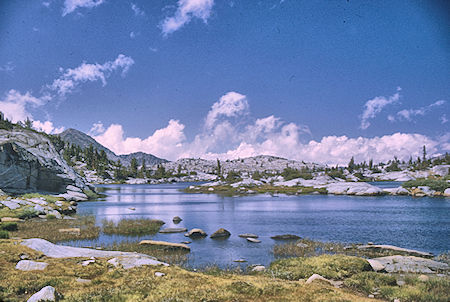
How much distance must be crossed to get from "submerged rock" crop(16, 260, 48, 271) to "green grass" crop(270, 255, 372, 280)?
1495 centimetres

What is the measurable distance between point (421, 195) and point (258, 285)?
4308 inches

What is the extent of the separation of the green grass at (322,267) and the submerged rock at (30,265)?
15.0 m

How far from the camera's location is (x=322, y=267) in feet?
69.3

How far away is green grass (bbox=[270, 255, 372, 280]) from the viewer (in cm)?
2000

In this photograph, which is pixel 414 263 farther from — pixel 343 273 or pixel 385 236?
pixel 385 236

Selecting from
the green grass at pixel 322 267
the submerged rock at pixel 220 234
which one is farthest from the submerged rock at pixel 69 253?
the submerged rock at pixel 220 234

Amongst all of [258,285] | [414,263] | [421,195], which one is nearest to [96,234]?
[258,285]

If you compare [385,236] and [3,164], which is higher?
[3,164]

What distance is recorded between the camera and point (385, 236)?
40.4m

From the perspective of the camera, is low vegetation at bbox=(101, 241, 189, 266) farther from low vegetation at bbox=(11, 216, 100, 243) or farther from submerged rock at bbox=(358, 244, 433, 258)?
A: submerged rock at bbox=(358, 244, 433, 258)

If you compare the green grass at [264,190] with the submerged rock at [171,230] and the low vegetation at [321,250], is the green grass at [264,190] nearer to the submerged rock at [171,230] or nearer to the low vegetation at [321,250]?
the submerged rock at [171,230]

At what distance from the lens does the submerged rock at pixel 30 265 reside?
17078 mm

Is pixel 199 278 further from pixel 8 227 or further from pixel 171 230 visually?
pixel 8 227

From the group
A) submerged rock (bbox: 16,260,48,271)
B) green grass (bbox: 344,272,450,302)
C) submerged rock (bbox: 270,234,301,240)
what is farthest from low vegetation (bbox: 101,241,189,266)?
Answer: green grass (bbox: 344,272,450,302)
